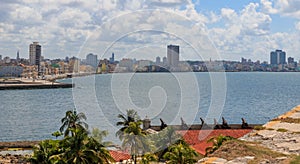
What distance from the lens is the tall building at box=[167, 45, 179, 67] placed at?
17938mm

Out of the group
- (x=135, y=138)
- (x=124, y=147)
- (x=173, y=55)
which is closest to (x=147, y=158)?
(x=135, y=138)

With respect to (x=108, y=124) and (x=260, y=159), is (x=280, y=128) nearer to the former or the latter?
(x=260, y=159)

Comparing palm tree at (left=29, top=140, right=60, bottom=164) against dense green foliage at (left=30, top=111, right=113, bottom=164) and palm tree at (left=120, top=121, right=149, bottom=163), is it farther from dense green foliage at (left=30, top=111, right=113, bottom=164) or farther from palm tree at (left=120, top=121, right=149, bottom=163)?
palm tree at (left=120, top=121, right=149, bottom=163)

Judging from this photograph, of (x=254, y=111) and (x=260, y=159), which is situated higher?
(x=260, y=159)

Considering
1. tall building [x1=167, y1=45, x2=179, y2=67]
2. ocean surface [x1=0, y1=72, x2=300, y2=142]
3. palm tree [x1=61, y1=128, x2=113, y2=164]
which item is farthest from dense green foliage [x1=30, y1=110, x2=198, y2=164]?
tall building [x1=167, y1=45, x2=179, y2=67]

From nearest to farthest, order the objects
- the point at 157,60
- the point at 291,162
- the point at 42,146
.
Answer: the point at 291,162 → the point at 157,60 → the point at 42,146

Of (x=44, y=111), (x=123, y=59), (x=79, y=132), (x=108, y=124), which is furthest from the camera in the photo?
(x=44, y=111)

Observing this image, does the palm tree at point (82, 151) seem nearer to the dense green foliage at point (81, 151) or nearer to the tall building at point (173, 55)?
the dense green foliage at point (81, 151)

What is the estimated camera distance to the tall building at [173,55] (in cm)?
1794

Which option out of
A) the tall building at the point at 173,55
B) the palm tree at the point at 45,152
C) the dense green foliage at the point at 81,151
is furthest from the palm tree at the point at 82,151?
the tall building at the point at 173,55

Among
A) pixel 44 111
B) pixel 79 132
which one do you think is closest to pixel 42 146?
pixel 79 132

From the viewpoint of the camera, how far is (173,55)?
18438mm

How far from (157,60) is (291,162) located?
1238cm

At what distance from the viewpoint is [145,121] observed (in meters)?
29.3
